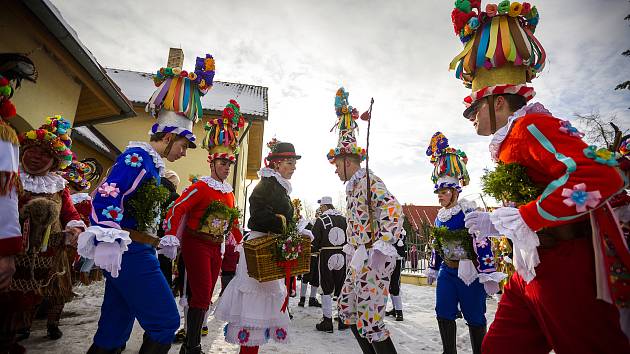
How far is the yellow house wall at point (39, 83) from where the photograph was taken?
4.96 m

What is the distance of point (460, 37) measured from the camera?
2.59 meters

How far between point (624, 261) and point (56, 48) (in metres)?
7.65

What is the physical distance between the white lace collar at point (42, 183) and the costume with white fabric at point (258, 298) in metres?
2.61

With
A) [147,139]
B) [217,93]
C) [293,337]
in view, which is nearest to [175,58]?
[217,93]

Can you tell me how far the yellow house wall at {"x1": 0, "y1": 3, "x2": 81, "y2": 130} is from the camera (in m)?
4.96

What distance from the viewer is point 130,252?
251cm

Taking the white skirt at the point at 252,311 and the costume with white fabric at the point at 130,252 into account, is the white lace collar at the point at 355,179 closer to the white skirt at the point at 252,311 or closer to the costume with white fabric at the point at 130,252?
the white skirt at the point at 252,311

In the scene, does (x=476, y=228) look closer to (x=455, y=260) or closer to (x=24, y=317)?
(x=455, y=260)

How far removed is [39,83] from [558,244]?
25.8ft

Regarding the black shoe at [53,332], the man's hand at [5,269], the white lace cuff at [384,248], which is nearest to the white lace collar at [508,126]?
the white lace cuff at [384,248]

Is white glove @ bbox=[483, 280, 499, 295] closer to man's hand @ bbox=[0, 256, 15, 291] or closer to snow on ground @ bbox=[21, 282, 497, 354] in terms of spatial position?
snow on ground @ bbox=[21, 282, 497, 354]

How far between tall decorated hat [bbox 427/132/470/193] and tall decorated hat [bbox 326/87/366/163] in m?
1.53

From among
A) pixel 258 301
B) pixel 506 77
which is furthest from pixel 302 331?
pixel 506 77

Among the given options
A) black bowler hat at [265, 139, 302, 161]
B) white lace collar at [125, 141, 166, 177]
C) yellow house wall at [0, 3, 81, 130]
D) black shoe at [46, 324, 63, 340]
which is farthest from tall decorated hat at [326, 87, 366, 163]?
yellow house wall at [0, 3, 81, 130]
